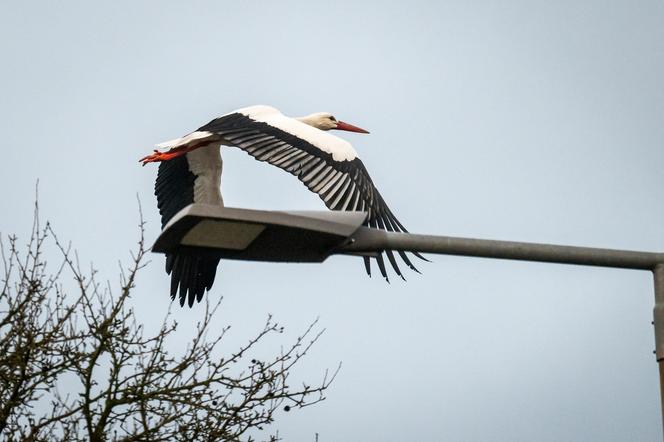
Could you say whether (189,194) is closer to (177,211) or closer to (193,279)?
(177,211)

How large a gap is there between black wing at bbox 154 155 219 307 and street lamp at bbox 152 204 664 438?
22.9ft

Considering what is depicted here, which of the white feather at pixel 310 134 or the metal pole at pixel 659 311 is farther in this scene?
the white feather at pixel 310 134

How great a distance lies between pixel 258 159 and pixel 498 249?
240 inches

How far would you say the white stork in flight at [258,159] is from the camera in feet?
33.6

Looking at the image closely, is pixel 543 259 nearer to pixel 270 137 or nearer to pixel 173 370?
pixel 173 370

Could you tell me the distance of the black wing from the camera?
11586mm

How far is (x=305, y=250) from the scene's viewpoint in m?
4.34

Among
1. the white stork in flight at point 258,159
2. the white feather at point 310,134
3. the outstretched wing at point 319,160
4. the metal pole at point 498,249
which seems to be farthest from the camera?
the white feather at point 310,134

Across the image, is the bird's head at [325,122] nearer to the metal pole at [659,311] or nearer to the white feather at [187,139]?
the white feather at [187,139]

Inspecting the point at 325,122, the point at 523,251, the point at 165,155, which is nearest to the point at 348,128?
the point at 325,122

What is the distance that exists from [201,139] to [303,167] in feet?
4.42

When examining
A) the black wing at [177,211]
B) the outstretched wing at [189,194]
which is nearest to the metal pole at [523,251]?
the black wing at [177,211]

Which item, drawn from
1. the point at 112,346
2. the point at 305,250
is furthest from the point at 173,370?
the point at 305,250

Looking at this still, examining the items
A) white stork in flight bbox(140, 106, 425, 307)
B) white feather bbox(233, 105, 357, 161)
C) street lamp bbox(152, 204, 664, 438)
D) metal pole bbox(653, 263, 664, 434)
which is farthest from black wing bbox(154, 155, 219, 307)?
metal pole bbox(653, 263, 664, 434)
